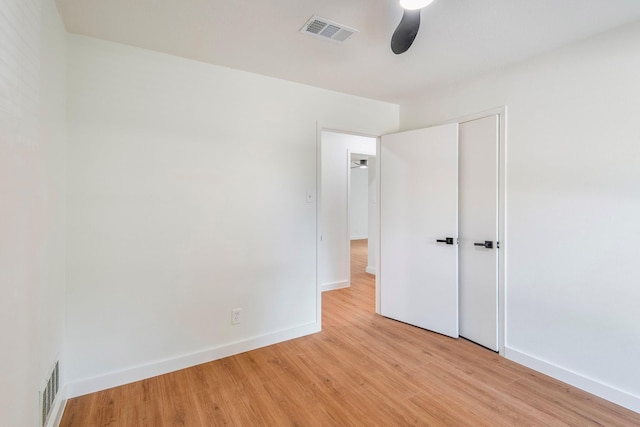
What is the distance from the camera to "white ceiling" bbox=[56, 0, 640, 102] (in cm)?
175

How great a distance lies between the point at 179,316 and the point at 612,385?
3181 millimetres

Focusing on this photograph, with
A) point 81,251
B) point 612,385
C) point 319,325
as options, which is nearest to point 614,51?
point 612,385

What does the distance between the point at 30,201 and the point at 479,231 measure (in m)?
3.23

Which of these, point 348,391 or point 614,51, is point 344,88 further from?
point 348,391

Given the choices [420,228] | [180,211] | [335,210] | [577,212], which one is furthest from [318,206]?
[577,212]

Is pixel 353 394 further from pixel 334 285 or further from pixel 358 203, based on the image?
pixel 358 203

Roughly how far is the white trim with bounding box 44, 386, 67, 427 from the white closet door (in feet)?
10.6

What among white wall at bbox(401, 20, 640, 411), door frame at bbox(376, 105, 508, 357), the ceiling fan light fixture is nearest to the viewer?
the ceiling fan light fixture

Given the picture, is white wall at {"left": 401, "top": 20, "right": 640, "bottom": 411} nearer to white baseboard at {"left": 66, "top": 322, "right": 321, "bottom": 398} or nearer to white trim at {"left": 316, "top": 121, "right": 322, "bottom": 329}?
white trim at {"left": 316, "top": 121, "right": 322, "bottom": 329}

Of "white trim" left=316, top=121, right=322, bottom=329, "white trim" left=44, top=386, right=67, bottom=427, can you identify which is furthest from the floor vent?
"white trim" left=316, top=121, right=322, bottom=329

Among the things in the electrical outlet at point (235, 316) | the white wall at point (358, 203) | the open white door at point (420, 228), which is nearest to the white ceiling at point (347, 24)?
the open white door at point (420, 228)

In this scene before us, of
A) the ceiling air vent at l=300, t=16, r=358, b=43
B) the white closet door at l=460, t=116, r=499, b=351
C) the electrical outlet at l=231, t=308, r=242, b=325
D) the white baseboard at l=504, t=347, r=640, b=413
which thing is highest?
the ceiling air vent at l=300, t=16, r=358, b=43

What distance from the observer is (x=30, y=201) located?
4.54 feet

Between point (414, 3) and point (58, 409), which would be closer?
point (414, 3)
